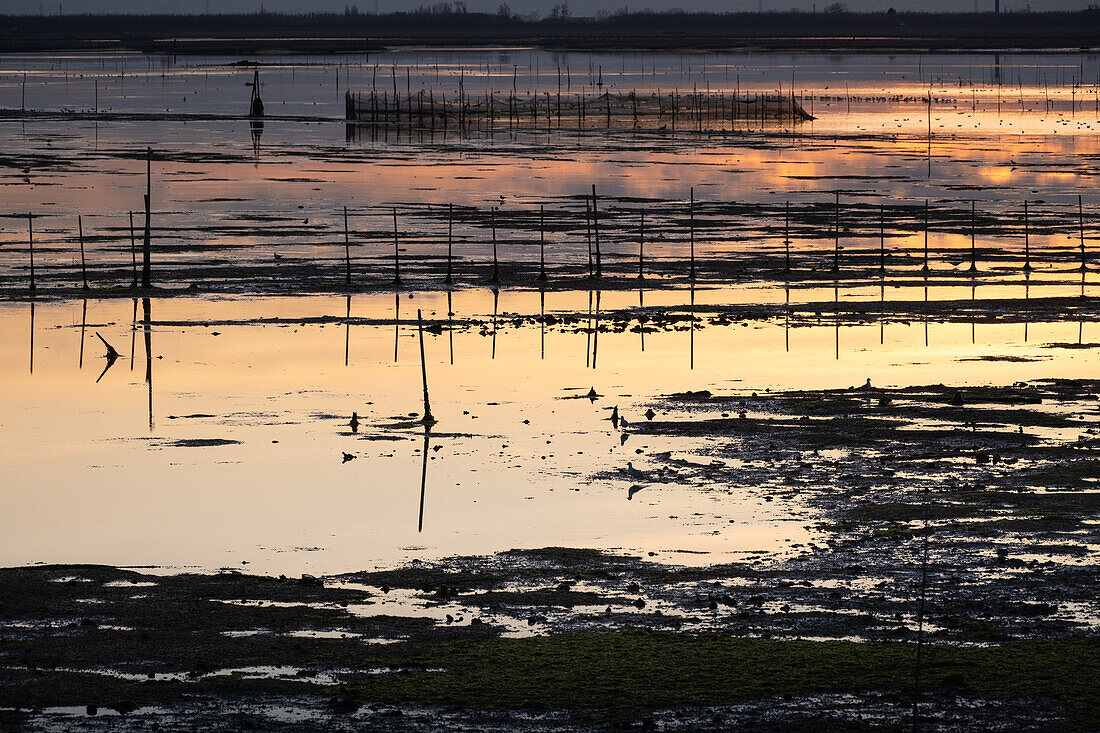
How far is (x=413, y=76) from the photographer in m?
172

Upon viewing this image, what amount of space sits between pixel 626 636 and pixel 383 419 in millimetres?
10343

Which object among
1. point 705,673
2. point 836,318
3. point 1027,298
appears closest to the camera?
point 705,673

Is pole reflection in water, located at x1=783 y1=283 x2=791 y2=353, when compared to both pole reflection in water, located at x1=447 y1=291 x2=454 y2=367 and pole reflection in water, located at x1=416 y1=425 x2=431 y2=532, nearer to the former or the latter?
pole reflection in water, located at x1=447 y1=291 x2=454 y2=367

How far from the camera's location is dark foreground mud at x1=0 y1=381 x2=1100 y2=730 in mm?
11289

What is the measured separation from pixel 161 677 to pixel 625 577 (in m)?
4.37

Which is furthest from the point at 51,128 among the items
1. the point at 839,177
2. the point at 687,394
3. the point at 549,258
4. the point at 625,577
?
the point at 625,577

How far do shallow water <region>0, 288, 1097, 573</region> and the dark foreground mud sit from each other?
1.03 m

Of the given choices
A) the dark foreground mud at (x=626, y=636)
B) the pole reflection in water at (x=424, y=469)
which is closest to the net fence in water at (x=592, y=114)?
the pole reflection in water at (x=424, y=469)

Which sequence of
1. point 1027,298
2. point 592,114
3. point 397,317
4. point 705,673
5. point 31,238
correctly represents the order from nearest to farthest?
1. point 705,673
2. point 397,317
3. point 1027,298
4. point 31,238
5. point 592,114

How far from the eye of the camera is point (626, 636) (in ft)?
41.9

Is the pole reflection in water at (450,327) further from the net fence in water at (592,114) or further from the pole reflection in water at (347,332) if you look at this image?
the net fence in water at (592,114)

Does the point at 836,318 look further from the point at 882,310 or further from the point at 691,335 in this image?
the point at 691,335

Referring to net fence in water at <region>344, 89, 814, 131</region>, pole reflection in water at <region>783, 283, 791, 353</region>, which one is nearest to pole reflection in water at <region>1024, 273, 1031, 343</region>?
pole reflection in water at <region>783, 283, 791, 353</region>

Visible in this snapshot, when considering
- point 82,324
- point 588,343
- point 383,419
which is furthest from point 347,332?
point 383,419
